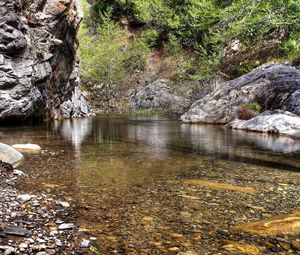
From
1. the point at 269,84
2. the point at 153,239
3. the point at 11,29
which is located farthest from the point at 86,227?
the point at 269,84

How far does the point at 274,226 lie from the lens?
4777 mm

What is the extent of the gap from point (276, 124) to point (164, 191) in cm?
1289

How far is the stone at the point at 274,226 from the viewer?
4.60 meters

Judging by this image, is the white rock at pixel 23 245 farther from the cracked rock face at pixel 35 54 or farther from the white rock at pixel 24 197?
the cracked rock face at pixel 35 54

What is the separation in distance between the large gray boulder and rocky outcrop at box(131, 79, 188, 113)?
12330 mm

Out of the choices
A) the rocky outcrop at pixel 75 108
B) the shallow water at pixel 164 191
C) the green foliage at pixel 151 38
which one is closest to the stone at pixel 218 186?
the shallow water at pixel 164 191

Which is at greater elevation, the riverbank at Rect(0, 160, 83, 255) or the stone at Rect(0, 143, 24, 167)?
the stone at Rect(0, 143, 24, 167)

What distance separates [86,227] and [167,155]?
6.05m

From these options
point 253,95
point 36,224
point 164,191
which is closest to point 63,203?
point 36,224

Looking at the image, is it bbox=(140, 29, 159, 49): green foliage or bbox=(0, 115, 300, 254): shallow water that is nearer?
bbox=(0, 115, 300, 254): shallow water

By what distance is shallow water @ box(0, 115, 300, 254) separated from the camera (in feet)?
14.4

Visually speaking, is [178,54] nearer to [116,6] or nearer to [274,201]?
[116,6]

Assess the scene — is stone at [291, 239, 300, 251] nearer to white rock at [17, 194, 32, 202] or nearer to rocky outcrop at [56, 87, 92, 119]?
white rock at [17, 194, 32, 202]

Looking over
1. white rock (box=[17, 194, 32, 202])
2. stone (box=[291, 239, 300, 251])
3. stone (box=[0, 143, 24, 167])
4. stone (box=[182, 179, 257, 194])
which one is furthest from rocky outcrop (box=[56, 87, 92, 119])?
stone (box=[291, 239, 300, 251])
